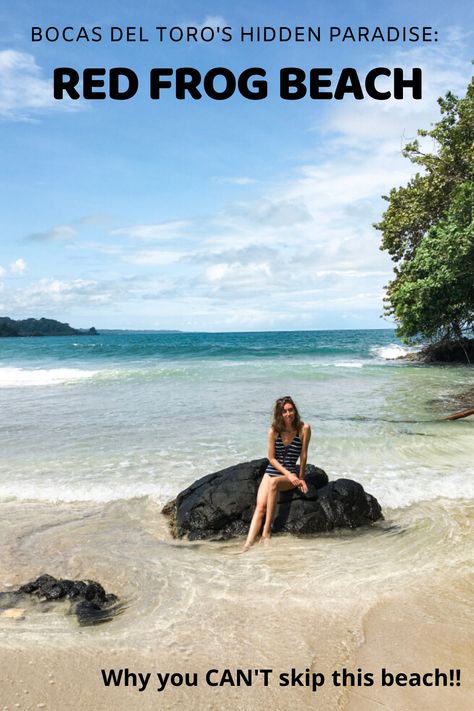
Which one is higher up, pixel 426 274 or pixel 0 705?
pixel 426 274

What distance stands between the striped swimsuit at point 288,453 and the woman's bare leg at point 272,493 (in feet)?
0.44

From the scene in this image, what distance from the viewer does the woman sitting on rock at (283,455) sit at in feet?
21.8

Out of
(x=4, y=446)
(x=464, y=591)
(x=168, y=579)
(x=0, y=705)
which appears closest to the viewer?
(x=0, y=705)

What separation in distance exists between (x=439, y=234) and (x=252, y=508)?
2070 cm

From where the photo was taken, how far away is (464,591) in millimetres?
4969

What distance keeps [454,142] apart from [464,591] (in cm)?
2657

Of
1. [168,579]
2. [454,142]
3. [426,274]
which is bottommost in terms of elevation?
[168,579]

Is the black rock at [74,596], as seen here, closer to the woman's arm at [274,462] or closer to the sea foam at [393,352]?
the woman's arm at [274,462]

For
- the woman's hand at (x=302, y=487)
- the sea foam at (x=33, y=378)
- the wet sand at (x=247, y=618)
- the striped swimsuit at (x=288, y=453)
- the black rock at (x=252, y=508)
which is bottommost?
the wet sand at (x=247, y=618)

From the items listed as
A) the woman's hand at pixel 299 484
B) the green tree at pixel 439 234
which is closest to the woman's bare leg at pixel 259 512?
the woman's hand at pixel 299 484

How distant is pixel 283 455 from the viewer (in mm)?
6867

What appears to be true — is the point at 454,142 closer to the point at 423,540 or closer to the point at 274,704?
the point at 423,540

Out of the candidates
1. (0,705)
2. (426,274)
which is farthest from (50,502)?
(426,274)

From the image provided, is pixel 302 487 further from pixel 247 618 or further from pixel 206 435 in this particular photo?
pixel 206 435
